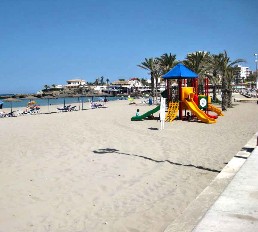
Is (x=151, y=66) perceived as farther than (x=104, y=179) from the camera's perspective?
Yes

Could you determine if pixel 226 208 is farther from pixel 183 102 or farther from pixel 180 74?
pixel 180 74

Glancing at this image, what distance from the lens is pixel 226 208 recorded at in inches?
189

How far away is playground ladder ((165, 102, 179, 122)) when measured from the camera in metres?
21.1

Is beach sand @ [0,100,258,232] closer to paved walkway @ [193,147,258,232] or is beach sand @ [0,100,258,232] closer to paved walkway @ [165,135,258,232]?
paved walkway @ [165,135,258,232]

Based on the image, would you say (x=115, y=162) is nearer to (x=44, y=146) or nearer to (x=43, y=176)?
(x=43, y=176)

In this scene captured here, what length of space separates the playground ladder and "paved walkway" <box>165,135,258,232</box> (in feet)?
46.3

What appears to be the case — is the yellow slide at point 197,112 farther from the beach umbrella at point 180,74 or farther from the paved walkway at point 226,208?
the paved walkway at point 226,208

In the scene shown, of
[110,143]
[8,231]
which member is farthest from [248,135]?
[8,231]

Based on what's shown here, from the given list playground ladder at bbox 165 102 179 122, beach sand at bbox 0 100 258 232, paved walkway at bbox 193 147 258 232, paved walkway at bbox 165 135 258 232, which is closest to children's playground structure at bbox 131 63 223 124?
playground ladder at bbox 165 102 179 122

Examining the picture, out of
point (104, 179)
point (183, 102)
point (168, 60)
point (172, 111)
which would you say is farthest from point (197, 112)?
point (168, 60)

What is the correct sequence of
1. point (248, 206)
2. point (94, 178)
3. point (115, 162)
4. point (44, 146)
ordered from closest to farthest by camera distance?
point (248, 206) < point (94, 178) < point (115, 162) < point (44, 146)

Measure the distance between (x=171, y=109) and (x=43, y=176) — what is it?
14.5 m

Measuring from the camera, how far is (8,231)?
5195 millimetres

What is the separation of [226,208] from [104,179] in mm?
3867
